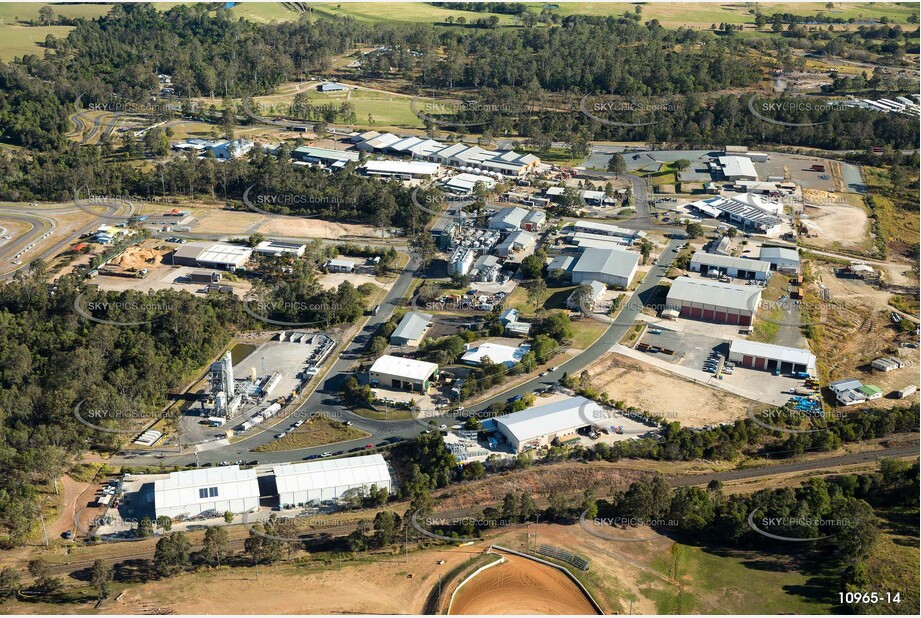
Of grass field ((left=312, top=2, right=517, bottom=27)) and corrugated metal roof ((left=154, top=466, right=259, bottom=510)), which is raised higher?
grass field ((left=312, top=2, right=517, bottom=27))

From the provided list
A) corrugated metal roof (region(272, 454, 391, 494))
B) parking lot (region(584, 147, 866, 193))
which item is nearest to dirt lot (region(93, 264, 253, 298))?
corrugated metal roof (region(272, 454, 391, 494))

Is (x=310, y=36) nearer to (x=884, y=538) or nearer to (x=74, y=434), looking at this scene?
(x=74, y=434)

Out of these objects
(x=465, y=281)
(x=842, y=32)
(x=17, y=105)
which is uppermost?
(x=842, y=32)

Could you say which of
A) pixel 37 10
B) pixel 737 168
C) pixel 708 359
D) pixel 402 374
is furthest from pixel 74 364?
pixel 37 10

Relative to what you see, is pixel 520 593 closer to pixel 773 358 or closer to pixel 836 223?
pixel 773 358

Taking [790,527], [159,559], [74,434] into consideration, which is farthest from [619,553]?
[74,434]

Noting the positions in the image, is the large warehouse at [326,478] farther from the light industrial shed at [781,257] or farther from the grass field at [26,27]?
the grass field at [26,27]

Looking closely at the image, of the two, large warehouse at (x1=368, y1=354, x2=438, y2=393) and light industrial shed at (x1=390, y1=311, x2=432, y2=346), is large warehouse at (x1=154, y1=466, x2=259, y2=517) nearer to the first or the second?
large warehouse at (x1=368, y1=354, x2=438, y2=393)
